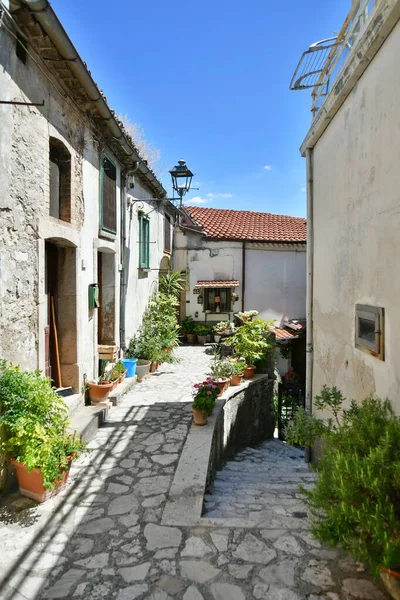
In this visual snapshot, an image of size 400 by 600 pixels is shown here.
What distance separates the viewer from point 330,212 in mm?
5301

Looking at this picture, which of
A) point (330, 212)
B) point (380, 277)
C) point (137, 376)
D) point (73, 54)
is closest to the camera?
point (380, 277)

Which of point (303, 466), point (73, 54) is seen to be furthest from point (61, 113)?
point (303, 466)

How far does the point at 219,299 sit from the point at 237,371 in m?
6.93

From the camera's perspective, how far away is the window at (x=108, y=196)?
7324 mm

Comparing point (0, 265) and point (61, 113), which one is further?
point (61, 113)

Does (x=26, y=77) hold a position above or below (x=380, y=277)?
above

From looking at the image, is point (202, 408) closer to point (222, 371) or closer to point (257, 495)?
point (257, 495)

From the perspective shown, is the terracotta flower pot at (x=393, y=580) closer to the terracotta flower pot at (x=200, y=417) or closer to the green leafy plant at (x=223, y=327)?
the terracotta flower pot at (x=200, y=417)

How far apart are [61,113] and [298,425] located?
5.56 meters

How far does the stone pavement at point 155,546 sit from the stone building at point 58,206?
5.98 ft

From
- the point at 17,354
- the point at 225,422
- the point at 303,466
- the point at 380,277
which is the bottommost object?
the point at 303,466

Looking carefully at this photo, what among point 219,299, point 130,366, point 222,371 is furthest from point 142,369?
point 219,299

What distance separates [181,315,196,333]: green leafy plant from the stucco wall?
29.1 feet

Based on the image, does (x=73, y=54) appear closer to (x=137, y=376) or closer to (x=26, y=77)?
(x=26, y=77)
